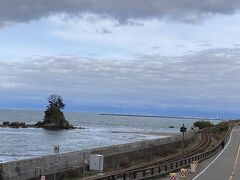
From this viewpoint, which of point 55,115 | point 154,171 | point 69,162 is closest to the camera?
point 69,162

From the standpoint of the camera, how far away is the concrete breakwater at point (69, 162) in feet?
75.6

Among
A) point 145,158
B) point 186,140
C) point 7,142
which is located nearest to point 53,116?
point 7,142

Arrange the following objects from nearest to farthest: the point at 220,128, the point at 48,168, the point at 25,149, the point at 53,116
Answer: the point at 48,168, the point at 25,149, the point at 220,128, the point at 53,116

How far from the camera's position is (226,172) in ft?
125

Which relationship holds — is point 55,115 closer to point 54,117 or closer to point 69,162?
point 54,117

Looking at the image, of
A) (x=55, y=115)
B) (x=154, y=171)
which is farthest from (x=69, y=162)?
(x=55, y=115)

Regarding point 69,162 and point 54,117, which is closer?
point 69,162

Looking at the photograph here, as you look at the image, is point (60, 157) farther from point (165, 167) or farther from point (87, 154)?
point (165, 167)

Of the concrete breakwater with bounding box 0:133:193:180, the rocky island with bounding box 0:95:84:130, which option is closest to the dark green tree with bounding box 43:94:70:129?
the rocky island with bounding box 0:95:84:130

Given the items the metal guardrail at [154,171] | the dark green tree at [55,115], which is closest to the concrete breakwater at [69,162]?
the metal guardrail at [154,171]

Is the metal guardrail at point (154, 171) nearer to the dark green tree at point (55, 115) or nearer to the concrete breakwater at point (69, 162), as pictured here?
the concrete breakwater at point (69, 162)

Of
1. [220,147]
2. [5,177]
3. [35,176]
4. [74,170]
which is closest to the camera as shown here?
[5,177]

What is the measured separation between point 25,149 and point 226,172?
54182 mm

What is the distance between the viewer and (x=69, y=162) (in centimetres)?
2895
